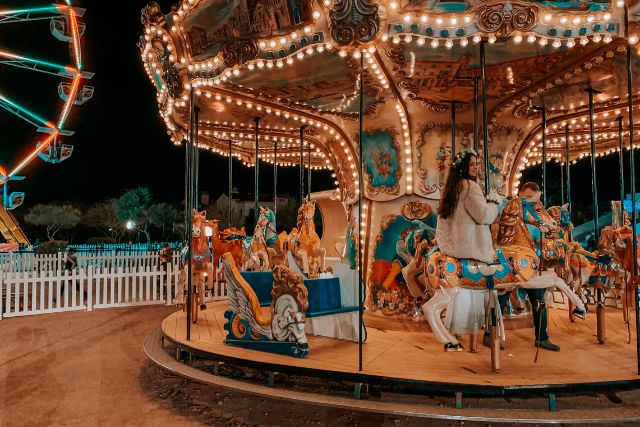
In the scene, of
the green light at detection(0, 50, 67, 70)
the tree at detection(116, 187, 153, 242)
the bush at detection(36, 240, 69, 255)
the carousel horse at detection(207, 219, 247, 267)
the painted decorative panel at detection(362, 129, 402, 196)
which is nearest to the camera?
the painted decorative panel at detection(362, 129, 402, 196)

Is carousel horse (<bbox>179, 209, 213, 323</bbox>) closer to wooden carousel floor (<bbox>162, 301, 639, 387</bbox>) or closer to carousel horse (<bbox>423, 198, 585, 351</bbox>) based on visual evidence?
wooden carousel floor (<bbox>162, 301, 639, 387</bbox>)

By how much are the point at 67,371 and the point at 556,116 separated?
7995mm

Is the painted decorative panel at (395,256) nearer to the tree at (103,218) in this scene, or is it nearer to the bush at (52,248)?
the bush at (52,248)

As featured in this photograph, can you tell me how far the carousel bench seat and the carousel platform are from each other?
0.15 meters

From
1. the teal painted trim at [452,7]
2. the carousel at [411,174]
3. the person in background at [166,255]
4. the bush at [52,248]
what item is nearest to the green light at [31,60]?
the bush at [52,248]

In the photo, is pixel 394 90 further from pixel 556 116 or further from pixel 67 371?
pixel 67 371

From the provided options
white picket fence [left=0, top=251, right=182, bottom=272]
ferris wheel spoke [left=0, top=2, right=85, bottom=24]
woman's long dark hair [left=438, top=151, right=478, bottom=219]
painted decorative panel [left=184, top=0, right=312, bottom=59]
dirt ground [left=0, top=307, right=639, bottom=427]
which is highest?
ferris wheel spoke [left=0, top=2, right=85, bottom=24]

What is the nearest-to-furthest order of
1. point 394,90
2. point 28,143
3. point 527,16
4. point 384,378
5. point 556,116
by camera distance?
point 384,378 → point 527,16 → point 394,90 → point 556,116 → point 28,143

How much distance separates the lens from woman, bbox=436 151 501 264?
481 cm

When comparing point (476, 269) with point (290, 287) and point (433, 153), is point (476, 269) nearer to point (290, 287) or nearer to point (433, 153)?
point (290, 287)

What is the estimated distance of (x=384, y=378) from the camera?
14.2ft

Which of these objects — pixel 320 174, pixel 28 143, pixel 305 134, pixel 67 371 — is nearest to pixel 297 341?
pixel 67 371

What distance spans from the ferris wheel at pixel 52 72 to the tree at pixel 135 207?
26.7 metres

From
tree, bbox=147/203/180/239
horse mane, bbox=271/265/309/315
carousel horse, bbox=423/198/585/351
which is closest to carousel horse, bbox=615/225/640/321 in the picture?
carousel horse, bbox=423/198/585/351
